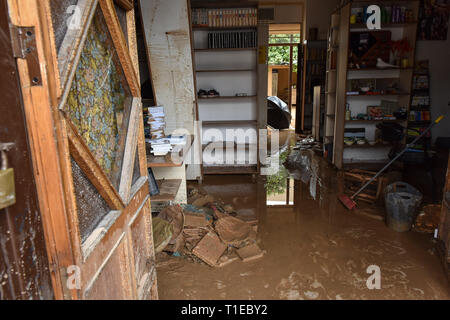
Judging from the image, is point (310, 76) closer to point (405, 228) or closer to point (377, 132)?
point (377, 132)

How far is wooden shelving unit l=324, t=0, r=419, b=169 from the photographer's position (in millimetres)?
5020

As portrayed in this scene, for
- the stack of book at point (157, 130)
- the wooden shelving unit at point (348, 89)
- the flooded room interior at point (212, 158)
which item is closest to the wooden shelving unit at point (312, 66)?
the flooded room interior at point (212, 158)

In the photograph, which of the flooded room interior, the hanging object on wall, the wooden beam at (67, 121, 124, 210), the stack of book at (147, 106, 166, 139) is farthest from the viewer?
the hanging object on wall

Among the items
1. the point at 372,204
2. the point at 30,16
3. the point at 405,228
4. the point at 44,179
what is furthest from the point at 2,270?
the point at 372,204

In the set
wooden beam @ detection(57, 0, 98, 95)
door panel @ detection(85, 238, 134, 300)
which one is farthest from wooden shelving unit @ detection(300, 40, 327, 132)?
wooden beam @ detection(57, 0, 98, 95)

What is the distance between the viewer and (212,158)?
556 cm

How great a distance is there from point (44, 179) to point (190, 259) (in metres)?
2.11

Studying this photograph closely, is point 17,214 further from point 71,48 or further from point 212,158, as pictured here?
point 212,158

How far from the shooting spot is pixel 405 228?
3326 millimetres

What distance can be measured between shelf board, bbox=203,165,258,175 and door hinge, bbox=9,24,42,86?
4474 millimetres

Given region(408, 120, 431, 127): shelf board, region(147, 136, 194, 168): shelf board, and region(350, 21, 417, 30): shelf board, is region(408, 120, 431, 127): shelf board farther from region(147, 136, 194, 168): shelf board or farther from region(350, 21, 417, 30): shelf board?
region(147, 136, 194, 168): shelf board

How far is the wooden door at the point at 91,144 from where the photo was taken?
0.95m

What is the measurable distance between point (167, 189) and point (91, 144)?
218 cm

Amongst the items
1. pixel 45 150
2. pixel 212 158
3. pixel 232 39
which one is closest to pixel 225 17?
pixel 232 39
